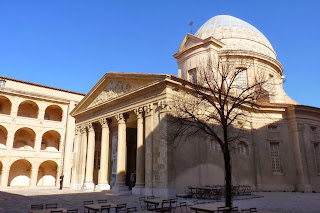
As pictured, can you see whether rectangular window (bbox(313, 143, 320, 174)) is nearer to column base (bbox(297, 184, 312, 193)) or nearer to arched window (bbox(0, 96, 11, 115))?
column base (bbox(297, 184, 312, 193))

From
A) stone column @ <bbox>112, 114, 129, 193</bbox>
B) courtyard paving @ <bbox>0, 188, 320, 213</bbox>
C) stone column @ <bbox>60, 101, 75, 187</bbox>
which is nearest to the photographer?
courtyard paving @ <bbox>0, 188, 320, 213</bbox>

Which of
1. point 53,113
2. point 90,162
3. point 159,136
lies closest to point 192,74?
point 159,136

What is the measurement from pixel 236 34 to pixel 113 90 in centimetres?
1534

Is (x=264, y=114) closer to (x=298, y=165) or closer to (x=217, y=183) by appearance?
(x=298, y=165)

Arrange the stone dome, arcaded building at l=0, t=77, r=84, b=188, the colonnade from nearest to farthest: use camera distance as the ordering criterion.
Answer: the colonnade, the stone dome, arcaded building at l=0, t=77, r=84, b=188

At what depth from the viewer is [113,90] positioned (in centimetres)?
2144

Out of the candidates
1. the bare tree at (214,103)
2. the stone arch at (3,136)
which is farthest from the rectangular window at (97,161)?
the stone arch at (3,136)

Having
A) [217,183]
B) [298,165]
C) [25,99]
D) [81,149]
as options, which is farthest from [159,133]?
[25,99]

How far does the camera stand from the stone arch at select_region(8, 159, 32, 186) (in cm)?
3197

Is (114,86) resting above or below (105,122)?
above

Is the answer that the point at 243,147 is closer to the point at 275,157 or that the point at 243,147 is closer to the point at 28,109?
the point at 275,157

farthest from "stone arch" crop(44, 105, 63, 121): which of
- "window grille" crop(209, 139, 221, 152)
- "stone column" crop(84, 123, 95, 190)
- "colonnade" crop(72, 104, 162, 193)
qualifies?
"window grille" crop(209, 139, 221, 152)

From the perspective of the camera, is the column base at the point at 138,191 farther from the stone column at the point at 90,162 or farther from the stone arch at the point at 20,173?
the stone arch at the point at 20,173

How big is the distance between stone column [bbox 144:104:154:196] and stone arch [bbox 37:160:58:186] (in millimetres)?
22435
